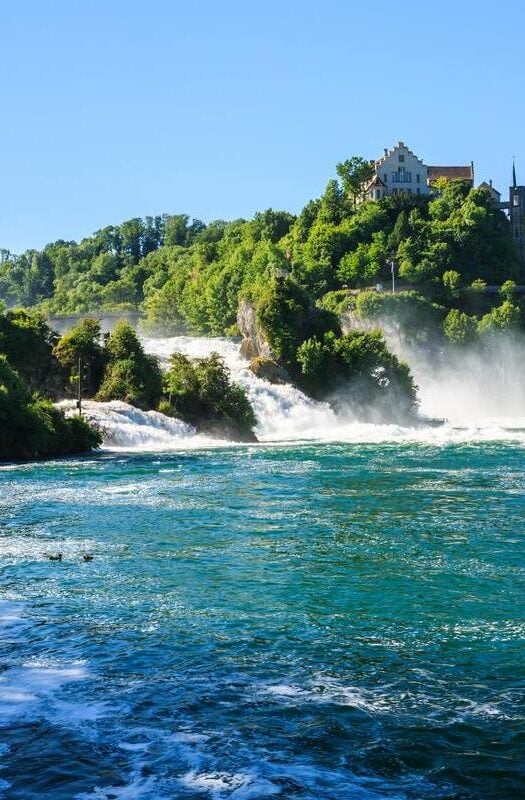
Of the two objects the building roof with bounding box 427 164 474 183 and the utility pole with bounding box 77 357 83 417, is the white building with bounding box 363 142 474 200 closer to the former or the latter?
the building roof with bounding box 427 164 474 183

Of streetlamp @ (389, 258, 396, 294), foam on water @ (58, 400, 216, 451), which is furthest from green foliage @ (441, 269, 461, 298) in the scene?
foam on water @ (58, 400, 216, 451)

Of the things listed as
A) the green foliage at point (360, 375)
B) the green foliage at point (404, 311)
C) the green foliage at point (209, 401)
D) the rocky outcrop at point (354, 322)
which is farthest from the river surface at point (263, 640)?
the green foliage at point (404, 311)

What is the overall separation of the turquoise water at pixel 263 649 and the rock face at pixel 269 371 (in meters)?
47.8

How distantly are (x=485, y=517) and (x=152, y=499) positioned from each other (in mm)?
11789

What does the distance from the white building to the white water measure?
112 ft

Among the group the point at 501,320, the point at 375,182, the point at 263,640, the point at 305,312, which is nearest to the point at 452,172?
the point at 375,182

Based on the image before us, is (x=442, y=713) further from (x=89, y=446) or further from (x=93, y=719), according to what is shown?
(x=89, y=446)

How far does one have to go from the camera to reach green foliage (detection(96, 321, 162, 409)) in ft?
228

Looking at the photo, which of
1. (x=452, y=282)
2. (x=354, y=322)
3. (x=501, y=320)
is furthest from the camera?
(x=452, y=282)

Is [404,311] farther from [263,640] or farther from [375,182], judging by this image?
[263,640]

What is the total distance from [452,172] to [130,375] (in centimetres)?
9626

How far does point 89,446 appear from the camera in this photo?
188 ft

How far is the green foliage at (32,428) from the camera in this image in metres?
53.9

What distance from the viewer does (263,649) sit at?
1728 cm
